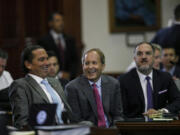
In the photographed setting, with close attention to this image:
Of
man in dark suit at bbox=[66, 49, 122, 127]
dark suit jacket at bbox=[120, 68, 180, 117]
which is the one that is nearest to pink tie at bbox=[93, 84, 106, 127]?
man in dark suit at bbox=[66, 49, 122, 127]

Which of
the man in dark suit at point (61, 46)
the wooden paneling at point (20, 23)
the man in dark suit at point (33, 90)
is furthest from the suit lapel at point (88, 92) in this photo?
the wooden paneling at point (20, 23)

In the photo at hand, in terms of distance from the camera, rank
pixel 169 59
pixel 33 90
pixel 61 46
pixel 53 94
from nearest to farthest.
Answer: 1. pixel 33 90
2. pixel 53 94
3. pixel 169 59
4. pixel 61 46

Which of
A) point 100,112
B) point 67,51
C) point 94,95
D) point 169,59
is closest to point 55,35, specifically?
point 67,51

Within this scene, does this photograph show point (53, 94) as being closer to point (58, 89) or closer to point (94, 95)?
point (58, 89)

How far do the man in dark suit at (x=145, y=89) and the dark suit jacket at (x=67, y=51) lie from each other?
2.79m

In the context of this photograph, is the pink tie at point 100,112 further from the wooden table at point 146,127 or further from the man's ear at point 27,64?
the man's ear at point 27,64

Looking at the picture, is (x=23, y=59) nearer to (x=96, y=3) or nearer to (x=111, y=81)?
(x=111, y=81)

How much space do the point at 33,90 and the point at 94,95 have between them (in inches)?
25.5

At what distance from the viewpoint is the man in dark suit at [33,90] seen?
4.11 m

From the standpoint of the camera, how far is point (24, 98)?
418cm

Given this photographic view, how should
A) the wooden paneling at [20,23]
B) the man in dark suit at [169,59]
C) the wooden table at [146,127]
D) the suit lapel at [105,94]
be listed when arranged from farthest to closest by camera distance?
1. the wooden paneling at [20,23]
2. the man in dark suit at [169,59]
3. the suit lapel at [105,94]
4. the wooden table at [146,127]

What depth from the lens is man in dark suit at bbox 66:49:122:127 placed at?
177 inches

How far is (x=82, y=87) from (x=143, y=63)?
1.00m

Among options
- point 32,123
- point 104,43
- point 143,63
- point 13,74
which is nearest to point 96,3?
point 104,43
